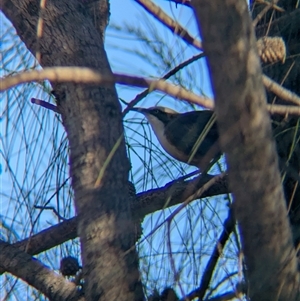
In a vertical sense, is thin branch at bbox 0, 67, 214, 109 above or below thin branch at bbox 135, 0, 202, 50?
below

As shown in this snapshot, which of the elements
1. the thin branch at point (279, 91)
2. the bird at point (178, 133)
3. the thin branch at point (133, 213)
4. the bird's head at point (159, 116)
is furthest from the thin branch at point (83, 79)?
the bird's head at point (159, 116)

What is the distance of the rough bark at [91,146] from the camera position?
158 centimetres

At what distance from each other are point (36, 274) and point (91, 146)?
1.43 feet

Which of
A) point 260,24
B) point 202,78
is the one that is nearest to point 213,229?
point 202,78

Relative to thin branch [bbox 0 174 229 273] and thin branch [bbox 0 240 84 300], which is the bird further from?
thin branch [bbox 0 240 84 300]

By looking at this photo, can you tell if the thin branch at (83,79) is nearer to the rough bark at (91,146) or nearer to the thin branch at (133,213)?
the rough bark at (91,146)

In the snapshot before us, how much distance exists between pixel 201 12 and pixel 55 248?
1441 mm

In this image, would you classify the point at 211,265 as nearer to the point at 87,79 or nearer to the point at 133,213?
the point at 133,213

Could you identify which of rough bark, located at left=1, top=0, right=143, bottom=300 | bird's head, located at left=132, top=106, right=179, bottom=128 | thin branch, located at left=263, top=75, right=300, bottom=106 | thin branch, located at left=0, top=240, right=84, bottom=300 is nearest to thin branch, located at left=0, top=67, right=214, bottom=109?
thin branch, located at left=263, top=75, right=300, bottom=106

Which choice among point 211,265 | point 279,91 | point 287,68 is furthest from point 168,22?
point 211,265

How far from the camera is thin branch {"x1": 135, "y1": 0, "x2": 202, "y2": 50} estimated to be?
1281 mm

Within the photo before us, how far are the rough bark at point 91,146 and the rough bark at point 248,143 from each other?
1.44 feet

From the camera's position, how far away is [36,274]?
188 cm

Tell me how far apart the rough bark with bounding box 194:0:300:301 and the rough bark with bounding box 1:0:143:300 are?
44cm
